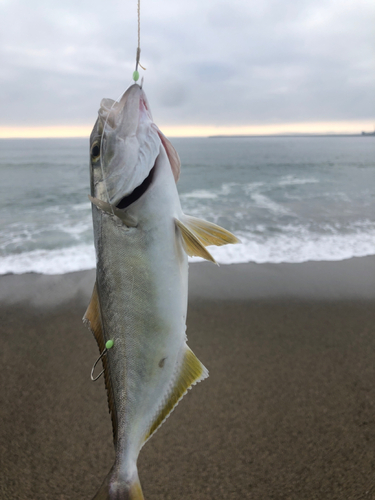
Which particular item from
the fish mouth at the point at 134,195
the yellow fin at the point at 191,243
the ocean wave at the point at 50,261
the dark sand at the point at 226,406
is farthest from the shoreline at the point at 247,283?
the fish mouth at the point at 134,195

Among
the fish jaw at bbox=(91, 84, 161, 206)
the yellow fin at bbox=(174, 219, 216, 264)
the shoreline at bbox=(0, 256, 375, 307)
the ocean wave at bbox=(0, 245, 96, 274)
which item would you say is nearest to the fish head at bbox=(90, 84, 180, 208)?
the fish jaw at bbox=(91, 84, 161, 206)

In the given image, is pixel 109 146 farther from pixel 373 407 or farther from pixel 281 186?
pixel 281 186

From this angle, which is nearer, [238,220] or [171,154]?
[171,154]

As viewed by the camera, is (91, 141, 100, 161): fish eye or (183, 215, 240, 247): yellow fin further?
(183, 215, 240, 247): yellow fin

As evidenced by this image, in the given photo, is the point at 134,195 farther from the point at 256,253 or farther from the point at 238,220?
the point at 238,220

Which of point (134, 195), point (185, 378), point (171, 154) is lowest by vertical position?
point (185, 378)

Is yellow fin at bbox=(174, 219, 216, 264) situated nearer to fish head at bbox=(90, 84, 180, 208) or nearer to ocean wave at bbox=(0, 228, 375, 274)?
fish head at bbox=(90, 84, 180, 208)

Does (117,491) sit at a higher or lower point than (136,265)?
lower

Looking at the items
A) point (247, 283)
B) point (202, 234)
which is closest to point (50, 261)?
point (247, 283)
